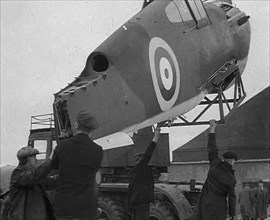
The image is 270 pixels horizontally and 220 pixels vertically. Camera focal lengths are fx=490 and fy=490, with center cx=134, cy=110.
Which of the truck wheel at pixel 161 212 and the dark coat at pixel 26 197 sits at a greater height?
the dark coat at pixel 26 197

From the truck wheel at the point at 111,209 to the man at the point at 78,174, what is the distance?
639 cm

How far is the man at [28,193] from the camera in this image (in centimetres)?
438

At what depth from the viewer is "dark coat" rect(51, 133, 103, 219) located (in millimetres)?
3775

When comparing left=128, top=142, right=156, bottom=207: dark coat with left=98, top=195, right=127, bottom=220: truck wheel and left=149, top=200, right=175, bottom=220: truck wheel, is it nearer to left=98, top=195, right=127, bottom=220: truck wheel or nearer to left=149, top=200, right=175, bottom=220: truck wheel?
left=149, top=200, right=175, bottom=220: truck wheel

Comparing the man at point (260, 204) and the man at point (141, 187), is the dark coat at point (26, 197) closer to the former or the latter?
the man at point (141, 187)

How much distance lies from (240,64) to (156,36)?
3.24 meters

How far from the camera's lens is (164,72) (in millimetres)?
7230

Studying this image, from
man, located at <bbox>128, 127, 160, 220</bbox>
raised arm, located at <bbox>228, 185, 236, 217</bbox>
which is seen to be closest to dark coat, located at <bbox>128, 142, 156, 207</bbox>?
man, located at <bbox>128, 127, 160, 220</bbox>

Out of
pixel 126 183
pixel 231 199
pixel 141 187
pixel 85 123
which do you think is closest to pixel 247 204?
pixel 126 183

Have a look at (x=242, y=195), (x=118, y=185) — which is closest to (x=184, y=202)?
(x=118, y=185)

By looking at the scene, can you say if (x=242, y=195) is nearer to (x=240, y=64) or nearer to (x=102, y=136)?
(x=240, y=64)

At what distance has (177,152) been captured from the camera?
97.8ft

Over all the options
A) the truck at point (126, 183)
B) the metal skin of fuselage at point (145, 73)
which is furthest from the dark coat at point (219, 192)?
the truck at point (126, 183)

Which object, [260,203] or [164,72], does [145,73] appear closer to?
[164,72]
